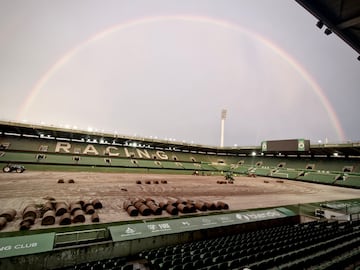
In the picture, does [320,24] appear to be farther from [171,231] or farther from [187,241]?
[187,241]

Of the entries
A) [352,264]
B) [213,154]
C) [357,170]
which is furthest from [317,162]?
[352,264]

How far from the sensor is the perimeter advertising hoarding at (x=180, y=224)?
1065cm

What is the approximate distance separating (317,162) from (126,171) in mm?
49110

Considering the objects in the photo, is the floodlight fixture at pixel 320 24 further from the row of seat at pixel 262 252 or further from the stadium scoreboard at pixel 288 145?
the stadium scoreboard at pixel 288 145

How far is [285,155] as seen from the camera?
6062 centimetres

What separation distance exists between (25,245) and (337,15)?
1399cm

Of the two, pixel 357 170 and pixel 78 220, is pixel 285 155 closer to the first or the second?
pixel 357 170

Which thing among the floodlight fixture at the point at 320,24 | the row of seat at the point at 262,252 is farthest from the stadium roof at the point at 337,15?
the row of seat at the point at 262,252

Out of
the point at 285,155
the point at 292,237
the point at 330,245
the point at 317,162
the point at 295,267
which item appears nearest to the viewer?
the point at 295,267

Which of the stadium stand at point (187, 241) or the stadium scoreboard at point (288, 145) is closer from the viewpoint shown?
Answer: the stadium stand at point (187, 241)

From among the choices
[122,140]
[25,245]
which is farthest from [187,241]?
[122,140]

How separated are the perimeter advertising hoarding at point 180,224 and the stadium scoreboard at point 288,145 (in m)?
38.6

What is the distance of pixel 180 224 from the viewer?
12438 millimetres

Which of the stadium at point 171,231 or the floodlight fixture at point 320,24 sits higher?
the floodlight fixture at point 320,24
